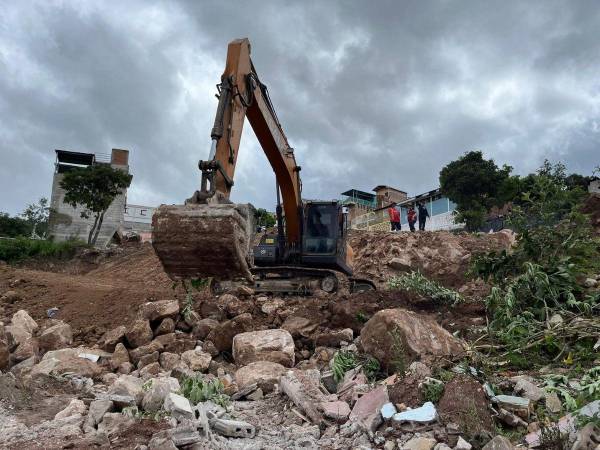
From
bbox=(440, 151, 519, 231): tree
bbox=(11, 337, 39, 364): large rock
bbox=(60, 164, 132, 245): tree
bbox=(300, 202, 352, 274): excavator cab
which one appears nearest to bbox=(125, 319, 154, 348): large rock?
bbox=(11, 337, 39, 364): large rock

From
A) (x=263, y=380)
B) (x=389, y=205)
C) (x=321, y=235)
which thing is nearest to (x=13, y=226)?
(x=389, y=205)

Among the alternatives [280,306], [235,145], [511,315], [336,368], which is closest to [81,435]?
[336,368]

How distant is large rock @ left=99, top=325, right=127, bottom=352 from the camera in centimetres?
732

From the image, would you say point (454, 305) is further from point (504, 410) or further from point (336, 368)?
point (504, 410)

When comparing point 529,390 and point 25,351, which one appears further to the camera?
point 25,351

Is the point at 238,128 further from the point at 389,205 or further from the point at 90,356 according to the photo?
the point at 389,205

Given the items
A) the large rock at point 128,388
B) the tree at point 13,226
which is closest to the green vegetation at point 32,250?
the tree at point 13,226

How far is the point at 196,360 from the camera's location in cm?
642

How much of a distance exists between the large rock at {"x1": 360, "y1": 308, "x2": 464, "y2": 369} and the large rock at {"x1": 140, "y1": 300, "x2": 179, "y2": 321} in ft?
10.8

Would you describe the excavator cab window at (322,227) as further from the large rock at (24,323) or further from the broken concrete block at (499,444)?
the broken concrete block at (499,444)

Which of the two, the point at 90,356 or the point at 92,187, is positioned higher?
the point at 92,187

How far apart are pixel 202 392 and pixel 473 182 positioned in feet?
77.0

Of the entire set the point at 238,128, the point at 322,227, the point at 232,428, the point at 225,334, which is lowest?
the point at 232,428

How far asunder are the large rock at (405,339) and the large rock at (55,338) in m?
4.50
